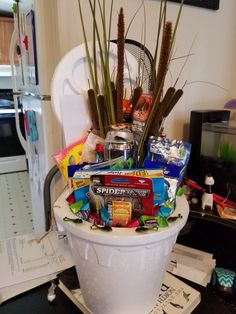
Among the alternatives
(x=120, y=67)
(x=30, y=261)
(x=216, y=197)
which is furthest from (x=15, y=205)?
(x=120, y=67)

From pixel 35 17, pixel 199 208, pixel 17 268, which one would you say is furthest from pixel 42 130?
pixel 199 208

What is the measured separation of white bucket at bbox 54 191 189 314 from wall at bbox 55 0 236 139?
0.63 m

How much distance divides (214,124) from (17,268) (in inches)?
30.1

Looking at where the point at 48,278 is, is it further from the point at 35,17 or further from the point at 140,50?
the point at 35,17

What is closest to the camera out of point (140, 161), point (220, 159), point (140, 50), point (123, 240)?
point (123, 240)

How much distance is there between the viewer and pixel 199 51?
98cm

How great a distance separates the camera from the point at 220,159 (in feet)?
2.81

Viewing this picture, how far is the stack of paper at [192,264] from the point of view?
624mm

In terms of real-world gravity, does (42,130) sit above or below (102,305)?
above

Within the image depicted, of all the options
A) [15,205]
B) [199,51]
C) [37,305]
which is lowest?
[15,205]

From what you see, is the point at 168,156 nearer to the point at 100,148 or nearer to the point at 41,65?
the point at 100,148

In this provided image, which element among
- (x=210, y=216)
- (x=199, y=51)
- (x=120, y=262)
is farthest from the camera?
(x=199, y=51)

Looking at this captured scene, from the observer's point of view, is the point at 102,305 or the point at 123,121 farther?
the point at 123,121

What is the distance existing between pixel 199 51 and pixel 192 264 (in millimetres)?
770
